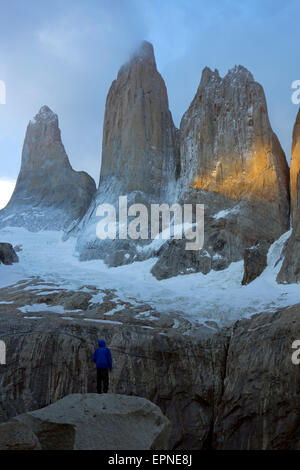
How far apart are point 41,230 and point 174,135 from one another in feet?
60.3

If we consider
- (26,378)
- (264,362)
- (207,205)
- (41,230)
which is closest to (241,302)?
(264,362)

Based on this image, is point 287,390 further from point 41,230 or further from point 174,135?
point 41,230

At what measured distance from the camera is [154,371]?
41.4 ft

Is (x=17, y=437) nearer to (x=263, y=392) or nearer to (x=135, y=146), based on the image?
(x=263, y=392)

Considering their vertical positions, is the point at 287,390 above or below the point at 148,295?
below

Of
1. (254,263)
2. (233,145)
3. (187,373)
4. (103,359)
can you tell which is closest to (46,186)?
(233,145)

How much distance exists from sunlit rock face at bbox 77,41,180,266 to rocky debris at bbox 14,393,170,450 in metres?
25.3

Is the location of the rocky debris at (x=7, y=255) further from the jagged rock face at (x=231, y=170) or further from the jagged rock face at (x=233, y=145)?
the jagged rock face at (x=233, y=145)

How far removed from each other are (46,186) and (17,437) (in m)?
51.9

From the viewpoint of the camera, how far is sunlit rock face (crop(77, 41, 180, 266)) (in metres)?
36.5

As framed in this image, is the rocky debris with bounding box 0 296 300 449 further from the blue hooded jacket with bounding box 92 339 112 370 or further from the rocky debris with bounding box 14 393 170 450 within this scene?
the rocky debris with bounding box 14 393 170 450

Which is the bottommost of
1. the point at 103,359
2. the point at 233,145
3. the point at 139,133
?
the point at 103,359

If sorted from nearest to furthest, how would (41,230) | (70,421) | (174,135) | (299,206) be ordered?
(70,421) → (299,206) → (174,135) → (41,230)

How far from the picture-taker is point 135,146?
1558 inches
